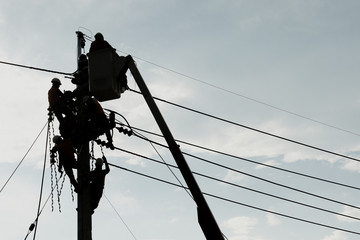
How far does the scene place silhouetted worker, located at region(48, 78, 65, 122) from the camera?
34.0 feet

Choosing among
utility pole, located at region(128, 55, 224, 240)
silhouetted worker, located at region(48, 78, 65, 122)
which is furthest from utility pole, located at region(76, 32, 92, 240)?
utility pole, located at region(128, 55, 224, 240)

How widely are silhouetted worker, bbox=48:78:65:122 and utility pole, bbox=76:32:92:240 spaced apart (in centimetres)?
102

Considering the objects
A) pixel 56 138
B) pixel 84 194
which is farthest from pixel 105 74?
pixel 84 194

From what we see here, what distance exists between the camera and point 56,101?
34.4 ft

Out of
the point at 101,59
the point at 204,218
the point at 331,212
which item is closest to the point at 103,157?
the point at 101,59

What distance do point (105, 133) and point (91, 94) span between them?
843 millimetres

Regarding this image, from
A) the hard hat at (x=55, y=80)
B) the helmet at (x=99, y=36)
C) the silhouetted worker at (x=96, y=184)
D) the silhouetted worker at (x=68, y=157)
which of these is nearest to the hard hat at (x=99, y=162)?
the silhouetted worker at (x=96, y=184)

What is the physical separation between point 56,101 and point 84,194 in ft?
7.36

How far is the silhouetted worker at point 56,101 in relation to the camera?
10.4m

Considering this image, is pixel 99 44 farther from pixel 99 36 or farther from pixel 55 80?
pixel 55 80

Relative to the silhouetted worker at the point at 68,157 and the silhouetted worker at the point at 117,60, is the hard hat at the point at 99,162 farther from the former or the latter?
the silhouetted worker at the point at 117,60

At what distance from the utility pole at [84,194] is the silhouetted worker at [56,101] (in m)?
1.02

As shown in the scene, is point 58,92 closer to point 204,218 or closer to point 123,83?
point 123,83

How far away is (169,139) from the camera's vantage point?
8.72 meters
